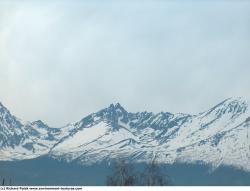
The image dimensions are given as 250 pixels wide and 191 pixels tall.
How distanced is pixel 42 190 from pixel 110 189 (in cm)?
A: 165

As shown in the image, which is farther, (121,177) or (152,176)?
(152,176)

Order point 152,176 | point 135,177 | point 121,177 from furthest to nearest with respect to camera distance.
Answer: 1. point 135,177
2. point 152,176
3. point 121,177

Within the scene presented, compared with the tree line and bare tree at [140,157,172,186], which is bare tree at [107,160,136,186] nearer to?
the tree line

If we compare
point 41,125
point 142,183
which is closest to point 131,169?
point 142,183

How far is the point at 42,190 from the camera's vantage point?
55.0 ft

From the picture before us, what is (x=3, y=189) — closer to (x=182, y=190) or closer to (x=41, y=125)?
(x=182, y=190)

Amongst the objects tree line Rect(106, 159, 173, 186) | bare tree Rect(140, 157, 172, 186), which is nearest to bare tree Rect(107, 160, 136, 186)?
tree line Rect(106, 159, 173, 186)

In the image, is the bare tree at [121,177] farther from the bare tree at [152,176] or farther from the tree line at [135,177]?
the bare tree at [152,176]

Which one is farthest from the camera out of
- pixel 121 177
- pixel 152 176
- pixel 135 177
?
pixel 135 177

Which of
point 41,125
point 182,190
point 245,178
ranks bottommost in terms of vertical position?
point 182,190

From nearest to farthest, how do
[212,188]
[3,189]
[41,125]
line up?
[212,188] → [3,189] → [41,125]

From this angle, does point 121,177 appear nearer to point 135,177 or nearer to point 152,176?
point 135,177

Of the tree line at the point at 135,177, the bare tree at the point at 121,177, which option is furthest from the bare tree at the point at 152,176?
the bare tree at the point at 121,177

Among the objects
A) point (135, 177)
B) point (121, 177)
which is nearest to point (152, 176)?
point (135, 177)
